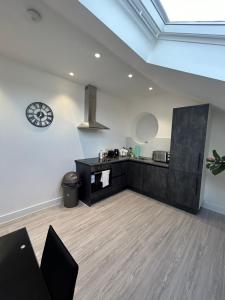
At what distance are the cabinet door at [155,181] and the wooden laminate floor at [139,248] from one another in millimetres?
282

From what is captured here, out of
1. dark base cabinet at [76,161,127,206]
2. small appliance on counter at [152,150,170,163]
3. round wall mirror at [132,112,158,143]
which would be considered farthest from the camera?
round wall mirror at [132,112,158,143]

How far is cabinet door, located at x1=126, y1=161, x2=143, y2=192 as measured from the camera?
3667mm

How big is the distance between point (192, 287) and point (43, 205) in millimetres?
2653

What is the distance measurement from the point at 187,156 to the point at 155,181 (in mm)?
924

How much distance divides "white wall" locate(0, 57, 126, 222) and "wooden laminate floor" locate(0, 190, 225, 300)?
39 cm

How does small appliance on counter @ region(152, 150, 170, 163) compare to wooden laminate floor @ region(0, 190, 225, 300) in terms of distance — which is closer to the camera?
wooden laminate floor @ region(0, 190, 225, 300)

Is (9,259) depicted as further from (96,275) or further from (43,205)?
(43,205)

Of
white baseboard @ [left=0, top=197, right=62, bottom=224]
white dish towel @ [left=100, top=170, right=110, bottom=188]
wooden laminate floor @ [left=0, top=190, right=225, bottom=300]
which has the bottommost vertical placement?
wooden laminate floor @ [left=0, top=190, right=225, bottom=300]

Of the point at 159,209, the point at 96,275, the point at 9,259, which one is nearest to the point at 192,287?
the point at 96,275

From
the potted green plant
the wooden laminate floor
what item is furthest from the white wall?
the potted green plant

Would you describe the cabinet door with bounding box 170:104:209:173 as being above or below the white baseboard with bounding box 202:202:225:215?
above

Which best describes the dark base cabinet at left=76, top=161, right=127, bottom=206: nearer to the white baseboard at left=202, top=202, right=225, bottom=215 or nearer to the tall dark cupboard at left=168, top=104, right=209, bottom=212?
the tall dark cupboard at left=168, top=104, right=209, bottom=212

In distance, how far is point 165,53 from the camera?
1745 millimetres

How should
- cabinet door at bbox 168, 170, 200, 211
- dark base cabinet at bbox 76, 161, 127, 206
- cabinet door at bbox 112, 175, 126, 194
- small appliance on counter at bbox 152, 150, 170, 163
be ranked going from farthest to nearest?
cabinet door at bbox 112, 175, 126, 194
small appliance on counter at bbox 152, 150, 170, 163
dark base cabinet at bbox 76, 161, 127, 206
cabinet door at bbox 168, 170, 200, 211
